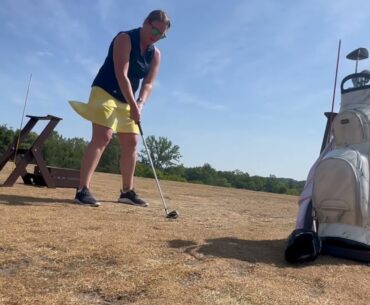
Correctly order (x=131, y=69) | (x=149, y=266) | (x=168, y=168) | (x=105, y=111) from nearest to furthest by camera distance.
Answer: (x=149, y=266) < (x=105, y=111) < (x=131, y=69) < (x=168, y=168)

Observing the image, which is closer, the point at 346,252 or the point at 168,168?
the point at 346,252

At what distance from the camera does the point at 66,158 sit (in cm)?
4712

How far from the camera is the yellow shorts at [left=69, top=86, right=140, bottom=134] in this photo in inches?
187

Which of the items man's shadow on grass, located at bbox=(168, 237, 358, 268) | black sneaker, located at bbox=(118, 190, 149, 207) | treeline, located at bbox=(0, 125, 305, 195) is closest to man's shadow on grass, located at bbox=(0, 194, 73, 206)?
black sneaker, located at bbox=(118, 190, 149, 207)

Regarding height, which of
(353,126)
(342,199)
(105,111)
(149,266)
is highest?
(105,111)

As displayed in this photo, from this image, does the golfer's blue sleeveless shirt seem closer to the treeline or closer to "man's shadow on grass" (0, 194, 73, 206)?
"man's shadow on grass" (0, 194, 73, 206)

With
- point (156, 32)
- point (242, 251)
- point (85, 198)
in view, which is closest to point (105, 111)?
point (85, 198)

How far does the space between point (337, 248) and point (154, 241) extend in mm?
1200

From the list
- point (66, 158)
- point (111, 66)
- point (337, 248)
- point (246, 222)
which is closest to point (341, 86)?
point (337, 248)

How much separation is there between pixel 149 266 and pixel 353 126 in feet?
6.03

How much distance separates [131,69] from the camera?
5.12 meters

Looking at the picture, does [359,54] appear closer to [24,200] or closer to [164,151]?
[24,200]

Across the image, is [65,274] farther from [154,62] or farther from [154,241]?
[154,62]

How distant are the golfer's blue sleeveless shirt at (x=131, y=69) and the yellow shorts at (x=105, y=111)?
7 centimetres
